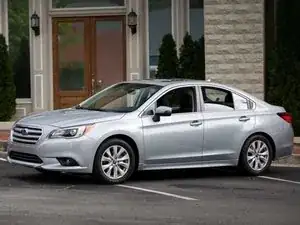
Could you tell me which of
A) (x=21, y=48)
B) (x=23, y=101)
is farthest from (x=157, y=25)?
(x=23, y=101)

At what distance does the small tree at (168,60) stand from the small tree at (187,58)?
0.15 meters

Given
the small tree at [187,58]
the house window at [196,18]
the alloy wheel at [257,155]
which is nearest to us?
the alloy wheel at [257,155]

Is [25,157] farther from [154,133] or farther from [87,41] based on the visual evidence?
Answer: [87,41]

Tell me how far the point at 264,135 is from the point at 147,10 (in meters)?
7.81

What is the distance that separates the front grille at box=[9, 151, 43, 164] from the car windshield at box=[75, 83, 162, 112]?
1.37 metres

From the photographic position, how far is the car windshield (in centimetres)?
1149

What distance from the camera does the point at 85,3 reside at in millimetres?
19406

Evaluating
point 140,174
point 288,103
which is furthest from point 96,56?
point 140,174

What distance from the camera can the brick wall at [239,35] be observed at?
1683 centimetres

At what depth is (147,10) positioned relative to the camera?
19.2 meters

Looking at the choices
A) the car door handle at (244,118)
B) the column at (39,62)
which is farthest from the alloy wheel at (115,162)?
the column at (39,62)

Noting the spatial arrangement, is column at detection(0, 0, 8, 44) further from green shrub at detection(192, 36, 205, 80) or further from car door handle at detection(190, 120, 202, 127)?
car door handle at detection(190, 120, 202, 127)

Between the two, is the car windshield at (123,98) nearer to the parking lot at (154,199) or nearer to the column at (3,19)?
the parking lot at (154,199)

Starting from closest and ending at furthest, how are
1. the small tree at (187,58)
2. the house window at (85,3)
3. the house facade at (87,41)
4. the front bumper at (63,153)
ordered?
1. the front bumper at (63,153)
2. the small tree at (187,58)
3. the house facade at (87,41)
4. the house window at (85,3)
